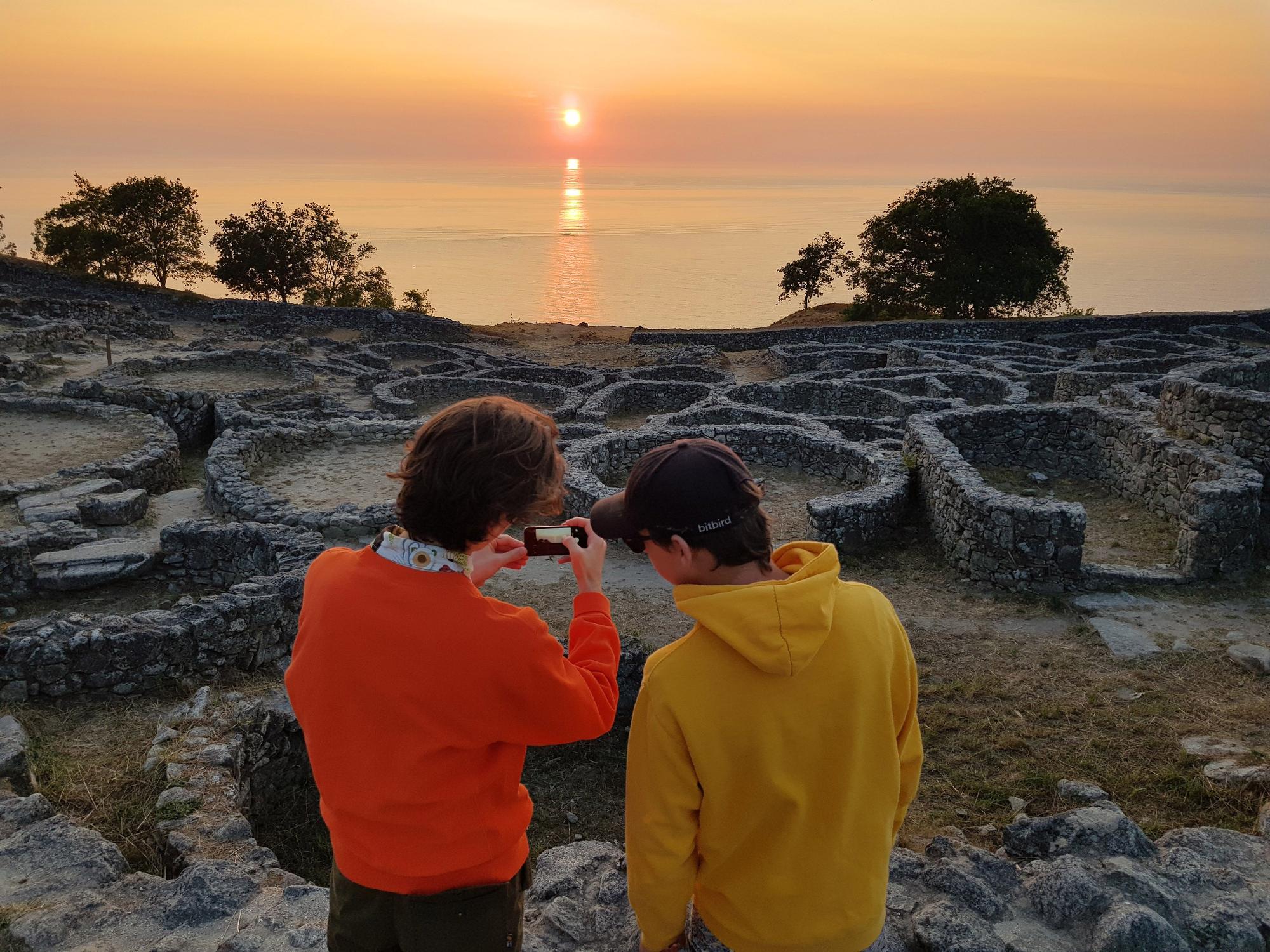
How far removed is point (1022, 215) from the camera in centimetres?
4181

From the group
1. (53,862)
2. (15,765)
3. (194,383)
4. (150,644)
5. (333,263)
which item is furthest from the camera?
(333,263)

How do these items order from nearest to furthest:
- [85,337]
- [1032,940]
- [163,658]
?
[1032,940]
[163,658]
[85,337]

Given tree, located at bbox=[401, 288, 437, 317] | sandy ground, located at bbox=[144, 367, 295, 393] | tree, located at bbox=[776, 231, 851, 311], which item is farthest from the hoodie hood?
tree, located at bbox=[401, 288, 437, 317]

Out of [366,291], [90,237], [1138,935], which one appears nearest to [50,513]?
[1138,935]

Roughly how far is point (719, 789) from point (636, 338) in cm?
3246

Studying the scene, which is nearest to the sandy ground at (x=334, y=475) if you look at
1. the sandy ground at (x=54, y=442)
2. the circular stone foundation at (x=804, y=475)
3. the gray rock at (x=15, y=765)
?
the circular stone foundation at (x=804, y=475)

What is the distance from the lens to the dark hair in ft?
7.36

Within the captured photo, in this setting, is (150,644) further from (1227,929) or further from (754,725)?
(1227,929)

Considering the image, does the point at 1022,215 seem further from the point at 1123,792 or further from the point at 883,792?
the point at 883,792

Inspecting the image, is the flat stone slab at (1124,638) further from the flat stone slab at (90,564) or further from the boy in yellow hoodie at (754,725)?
the flat stone slab at (90,564)

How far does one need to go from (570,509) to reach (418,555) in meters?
9.62

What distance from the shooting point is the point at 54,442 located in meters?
15.0

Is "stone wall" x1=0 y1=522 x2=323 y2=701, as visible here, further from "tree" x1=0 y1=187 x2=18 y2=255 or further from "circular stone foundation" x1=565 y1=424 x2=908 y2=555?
"tree" x1=0 y1=187 x2=18 y2=255

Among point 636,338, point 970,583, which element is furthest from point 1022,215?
point 970,583
